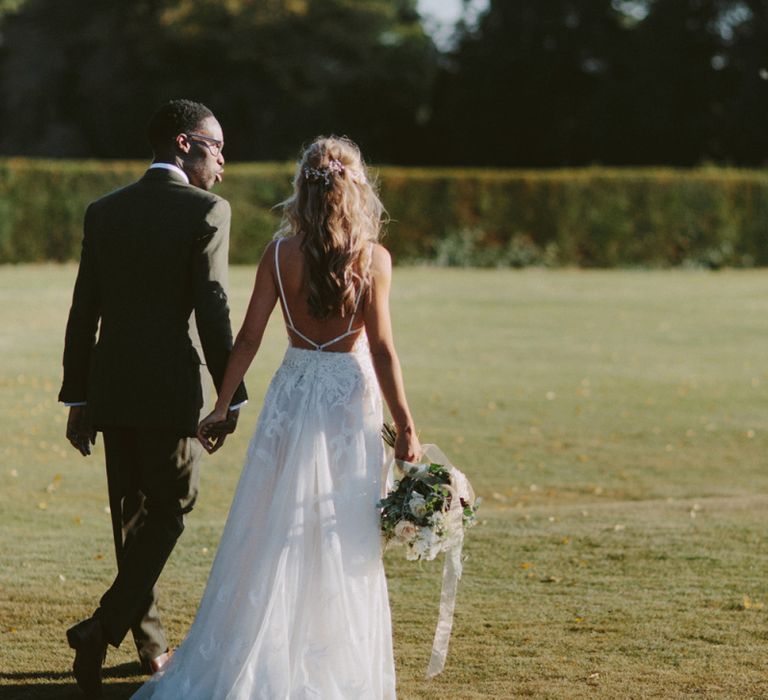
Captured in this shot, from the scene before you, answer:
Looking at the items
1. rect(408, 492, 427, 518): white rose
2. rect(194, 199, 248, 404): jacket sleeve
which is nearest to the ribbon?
rect(408, 492, 427, 518): white rose

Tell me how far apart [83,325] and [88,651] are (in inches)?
46.9

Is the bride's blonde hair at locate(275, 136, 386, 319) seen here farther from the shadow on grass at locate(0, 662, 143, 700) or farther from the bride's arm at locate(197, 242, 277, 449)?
the shadow on grass at locate(0, 662, 143, 700)

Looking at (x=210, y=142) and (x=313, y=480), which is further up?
(x=210, y=142)

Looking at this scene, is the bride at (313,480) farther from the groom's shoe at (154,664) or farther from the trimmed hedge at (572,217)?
the trimmed hedge at (572,217)

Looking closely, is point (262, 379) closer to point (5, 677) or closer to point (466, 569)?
point (466, 569)

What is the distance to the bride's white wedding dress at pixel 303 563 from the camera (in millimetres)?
4547

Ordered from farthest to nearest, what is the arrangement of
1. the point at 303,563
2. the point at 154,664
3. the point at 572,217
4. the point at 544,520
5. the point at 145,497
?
the point at 572,217, the point at 544,520, the point at 154,664, the point at 145,497, the point at 303,563

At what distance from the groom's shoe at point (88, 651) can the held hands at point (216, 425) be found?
2.61 feet

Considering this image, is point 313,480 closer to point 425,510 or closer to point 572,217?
point 425,510

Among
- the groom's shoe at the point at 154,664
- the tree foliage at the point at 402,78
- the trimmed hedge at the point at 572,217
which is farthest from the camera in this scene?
the tree foliage at the point at 402,78

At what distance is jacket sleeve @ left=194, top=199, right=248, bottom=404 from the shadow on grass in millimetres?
1225

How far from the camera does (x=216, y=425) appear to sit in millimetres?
4719

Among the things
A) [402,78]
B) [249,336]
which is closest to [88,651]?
[249,336]

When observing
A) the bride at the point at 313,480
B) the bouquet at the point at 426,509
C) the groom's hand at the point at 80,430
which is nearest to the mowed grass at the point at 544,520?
the bride at the point at 313,480
